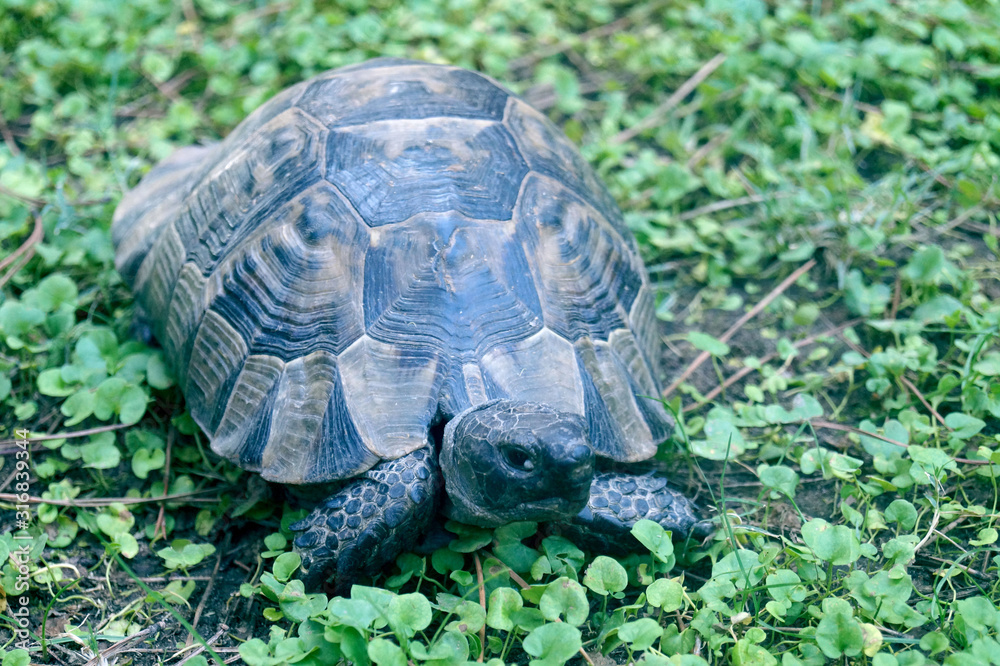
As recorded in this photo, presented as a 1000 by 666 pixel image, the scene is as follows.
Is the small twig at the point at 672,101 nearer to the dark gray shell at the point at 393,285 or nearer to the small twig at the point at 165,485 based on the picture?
the dark gray shell at the point at 393,285

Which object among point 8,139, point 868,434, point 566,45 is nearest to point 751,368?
point 868,434

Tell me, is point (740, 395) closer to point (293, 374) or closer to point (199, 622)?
point (293, 374)

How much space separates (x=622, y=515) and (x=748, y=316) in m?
1.35

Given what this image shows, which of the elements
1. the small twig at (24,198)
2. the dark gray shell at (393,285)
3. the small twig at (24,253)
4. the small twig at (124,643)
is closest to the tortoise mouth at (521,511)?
the dark gray shell at (393,285)

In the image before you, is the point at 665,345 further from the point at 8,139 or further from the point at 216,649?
the point at 8,139

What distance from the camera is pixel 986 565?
2.44 m

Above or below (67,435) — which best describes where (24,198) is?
above

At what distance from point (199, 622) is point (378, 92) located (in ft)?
5.90

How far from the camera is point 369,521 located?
2305mm

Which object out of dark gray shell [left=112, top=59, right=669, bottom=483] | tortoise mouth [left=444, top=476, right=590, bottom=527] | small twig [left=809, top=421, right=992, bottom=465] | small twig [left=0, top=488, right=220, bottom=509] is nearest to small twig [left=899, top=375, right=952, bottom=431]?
→ small twig [left=809, top=421, right=992, bottom=465]

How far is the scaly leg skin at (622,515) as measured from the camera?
2414 mm

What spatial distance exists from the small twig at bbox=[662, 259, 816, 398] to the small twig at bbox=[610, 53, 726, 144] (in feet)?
3.84

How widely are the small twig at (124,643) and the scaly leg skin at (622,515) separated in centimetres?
122

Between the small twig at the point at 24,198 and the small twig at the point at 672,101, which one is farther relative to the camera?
the small twig at the point at 672,101
